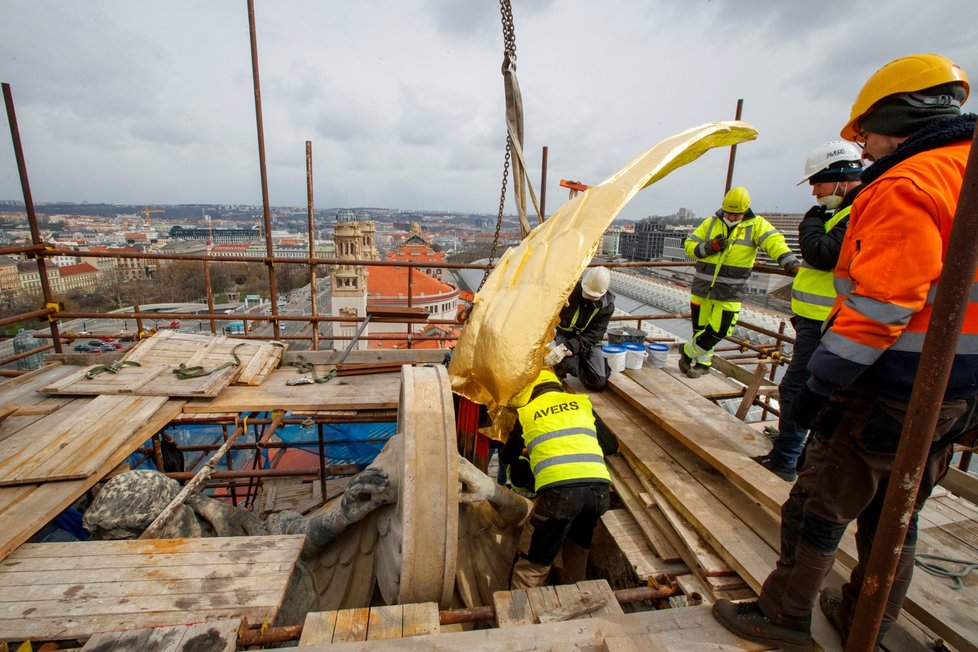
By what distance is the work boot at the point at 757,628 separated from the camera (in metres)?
1.98

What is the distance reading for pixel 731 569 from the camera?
2.53 m

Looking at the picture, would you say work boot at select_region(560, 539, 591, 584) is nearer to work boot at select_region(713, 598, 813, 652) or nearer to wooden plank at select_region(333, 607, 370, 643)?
work boot at select_region(713, 598, 813, 652)

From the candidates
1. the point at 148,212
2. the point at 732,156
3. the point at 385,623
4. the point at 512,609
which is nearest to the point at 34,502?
the point at 385,623

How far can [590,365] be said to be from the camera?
4750mm

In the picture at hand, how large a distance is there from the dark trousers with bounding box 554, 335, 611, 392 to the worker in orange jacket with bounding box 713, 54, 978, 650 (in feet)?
8.94

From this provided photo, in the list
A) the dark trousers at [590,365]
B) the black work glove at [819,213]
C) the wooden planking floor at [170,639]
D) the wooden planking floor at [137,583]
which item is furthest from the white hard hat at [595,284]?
the wooden planking floor at [170,639]

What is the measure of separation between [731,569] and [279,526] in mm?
3422

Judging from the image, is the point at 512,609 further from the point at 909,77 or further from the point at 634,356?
the point at 634,356

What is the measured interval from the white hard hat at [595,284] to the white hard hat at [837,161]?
1.78 metres

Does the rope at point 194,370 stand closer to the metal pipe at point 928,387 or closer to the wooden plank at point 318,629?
the wooden plank at point 318,629

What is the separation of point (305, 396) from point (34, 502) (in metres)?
2.00

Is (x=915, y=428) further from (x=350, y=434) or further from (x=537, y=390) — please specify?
(x=350, y=434)

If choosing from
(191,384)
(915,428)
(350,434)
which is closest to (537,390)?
(915,428)

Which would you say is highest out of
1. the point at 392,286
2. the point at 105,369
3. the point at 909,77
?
the point at 909,77
